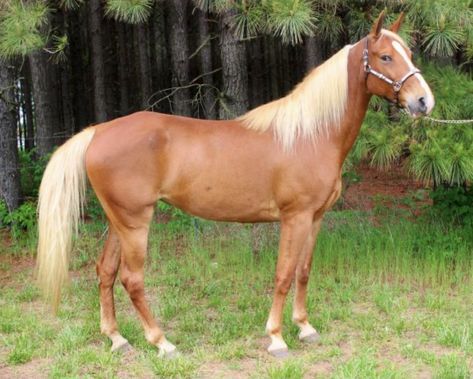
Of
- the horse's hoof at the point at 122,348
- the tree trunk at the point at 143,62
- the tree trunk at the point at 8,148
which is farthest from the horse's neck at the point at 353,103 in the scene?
the tree trunk at the point at 143,62

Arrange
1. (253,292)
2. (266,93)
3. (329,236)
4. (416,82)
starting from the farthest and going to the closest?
(266,93) < (329,236) < (253,292) < (416,82)

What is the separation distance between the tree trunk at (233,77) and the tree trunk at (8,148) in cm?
239

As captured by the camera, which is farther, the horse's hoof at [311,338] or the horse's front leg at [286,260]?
the horse's hoof at [311,338]

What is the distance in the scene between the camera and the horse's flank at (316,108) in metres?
3.70

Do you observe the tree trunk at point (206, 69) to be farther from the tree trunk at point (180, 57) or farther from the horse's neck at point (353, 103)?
the horse's neck at point (353, 103)

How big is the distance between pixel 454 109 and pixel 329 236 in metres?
1.91

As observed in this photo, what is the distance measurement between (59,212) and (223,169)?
43.8 inches

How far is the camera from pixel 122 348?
3744 mm

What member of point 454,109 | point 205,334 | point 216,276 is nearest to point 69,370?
point 205,334

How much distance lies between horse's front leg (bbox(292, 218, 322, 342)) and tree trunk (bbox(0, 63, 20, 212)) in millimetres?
3970

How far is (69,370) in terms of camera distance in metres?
3.45

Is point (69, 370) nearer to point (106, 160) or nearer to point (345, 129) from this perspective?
point (106, 160)

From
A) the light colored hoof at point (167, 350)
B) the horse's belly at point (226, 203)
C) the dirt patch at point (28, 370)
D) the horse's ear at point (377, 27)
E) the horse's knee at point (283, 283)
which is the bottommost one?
the dirt patch at point (28, 370)

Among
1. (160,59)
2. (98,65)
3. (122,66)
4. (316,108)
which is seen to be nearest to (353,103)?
(316,108)
